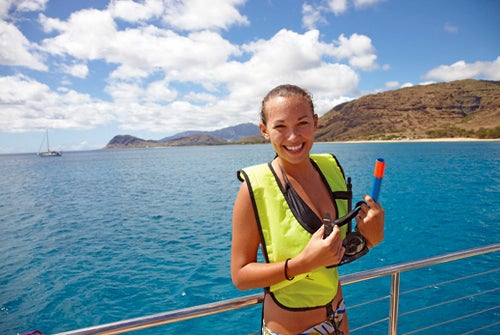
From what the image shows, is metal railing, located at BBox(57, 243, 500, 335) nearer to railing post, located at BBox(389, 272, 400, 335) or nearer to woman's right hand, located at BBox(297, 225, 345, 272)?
railing post, located at BBox(389, 272, 400, 335)

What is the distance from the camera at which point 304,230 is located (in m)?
1.57

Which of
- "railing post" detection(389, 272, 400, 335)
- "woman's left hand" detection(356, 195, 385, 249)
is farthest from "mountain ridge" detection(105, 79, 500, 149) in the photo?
"woman's left hand" detection(356, 195, 385, 249)

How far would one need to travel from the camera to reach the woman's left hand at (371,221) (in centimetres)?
151

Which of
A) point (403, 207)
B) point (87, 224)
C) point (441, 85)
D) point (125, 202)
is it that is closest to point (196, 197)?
point (125, 202)

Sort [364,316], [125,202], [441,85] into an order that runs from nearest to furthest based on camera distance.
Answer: [364,316], [125,202], [441,85]

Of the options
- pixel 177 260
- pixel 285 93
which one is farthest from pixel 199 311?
pixel 177 260

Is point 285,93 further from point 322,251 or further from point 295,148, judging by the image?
point 322,251

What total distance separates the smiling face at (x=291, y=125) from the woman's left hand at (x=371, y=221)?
1.39ft

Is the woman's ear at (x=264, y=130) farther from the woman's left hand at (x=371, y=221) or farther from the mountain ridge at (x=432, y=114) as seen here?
the mountain ridge at (x=432, y=114)

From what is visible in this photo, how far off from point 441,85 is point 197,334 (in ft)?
776

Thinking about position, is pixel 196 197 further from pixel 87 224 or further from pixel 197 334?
pixel 197 334

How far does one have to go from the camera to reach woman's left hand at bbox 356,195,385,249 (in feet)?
4.95

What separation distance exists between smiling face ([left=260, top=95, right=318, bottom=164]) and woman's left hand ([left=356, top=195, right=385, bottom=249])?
0.42m


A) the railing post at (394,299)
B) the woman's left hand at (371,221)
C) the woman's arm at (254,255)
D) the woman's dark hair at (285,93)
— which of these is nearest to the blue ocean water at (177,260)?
the railing post at (394,299)
